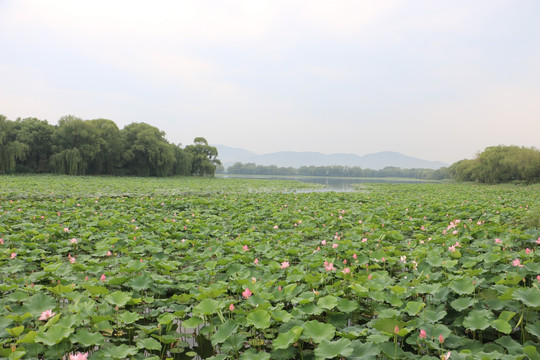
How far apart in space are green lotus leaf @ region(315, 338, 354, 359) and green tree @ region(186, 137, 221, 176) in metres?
42.3

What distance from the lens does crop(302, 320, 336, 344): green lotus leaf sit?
6.53 ft

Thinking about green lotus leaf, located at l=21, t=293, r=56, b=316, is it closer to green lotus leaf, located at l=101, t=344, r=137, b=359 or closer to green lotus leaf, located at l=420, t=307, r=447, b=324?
green lotus leaf, located at l=101, t=344, r=137, b=359

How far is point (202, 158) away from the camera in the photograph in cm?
4341

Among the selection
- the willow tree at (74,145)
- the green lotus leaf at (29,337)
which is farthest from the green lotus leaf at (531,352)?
the willow tree at (74,145)

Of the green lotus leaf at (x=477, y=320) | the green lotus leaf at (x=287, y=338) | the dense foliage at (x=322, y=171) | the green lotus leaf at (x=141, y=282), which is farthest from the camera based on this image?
the dense foliage at (x=322, y=171)

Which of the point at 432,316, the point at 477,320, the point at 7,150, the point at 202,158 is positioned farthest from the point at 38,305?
the point at 202,158

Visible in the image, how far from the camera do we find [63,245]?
4.65 metres

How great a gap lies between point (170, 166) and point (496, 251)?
37051mm

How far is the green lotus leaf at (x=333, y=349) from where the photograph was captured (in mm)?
1789

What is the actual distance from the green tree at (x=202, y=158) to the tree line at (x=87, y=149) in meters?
1.59

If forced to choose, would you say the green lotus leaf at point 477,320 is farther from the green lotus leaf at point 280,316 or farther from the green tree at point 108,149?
the green tree at point 108,149

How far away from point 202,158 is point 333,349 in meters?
43.0

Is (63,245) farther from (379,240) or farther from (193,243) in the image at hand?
(379,240)

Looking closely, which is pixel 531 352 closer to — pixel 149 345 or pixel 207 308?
pixel 207 308
